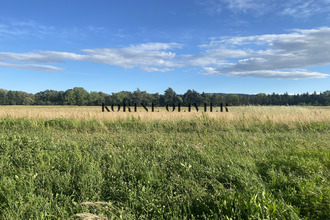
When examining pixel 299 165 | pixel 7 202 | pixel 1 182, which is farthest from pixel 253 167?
pixel 1 182

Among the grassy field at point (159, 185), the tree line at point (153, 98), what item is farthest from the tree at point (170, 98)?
the grassy field at point (159, 185)

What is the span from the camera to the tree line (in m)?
81.8

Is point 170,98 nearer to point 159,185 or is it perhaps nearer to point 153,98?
point 153,98

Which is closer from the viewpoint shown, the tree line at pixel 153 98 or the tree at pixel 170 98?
the tree at pixel 170 98

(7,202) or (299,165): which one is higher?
(299,165)

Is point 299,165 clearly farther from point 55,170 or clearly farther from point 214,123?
point 214,123

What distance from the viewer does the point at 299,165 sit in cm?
408

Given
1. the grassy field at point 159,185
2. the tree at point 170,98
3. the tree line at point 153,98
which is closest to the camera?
the grassy field at point 159,185

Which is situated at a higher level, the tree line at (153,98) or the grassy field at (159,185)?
the tree line at (153,98)

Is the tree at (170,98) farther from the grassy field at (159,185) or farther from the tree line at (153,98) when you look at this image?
the grassy field at (159,185)

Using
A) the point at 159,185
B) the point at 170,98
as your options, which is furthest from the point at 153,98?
the point at 159,185

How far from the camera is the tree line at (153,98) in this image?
3221 inches

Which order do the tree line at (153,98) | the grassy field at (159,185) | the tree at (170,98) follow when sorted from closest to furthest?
1. the grassy field at (159,185)
2. the tree at (170,98)
3. the tree line at (153,98)

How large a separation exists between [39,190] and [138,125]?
7.74 metres
